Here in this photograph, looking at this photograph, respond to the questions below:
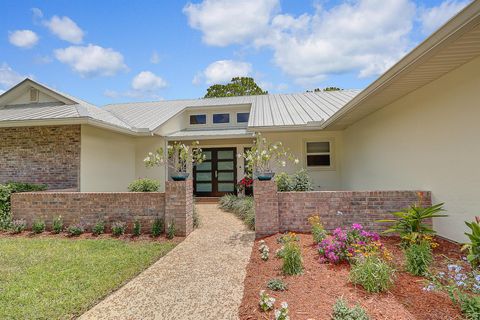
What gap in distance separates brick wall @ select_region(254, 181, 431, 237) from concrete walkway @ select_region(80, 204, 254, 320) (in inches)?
34.0

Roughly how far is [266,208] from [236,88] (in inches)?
1082

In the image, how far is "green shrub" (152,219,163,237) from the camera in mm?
6527

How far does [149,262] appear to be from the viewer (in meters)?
4.83

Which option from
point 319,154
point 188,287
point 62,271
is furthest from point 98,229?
point 319,154

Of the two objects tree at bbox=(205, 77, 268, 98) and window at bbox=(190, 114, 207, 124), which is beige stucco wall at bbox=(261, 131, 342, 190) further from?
tree at bbox=(205, 77, 268, 98)

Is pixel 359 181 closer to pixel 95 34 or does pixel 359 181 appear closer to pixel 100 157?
pixel 100 157

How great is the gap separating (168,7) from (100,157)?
5808mm

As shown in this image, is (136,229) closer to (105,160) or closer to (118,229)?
(118,229)

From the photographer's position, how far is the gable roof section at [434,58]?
3071mm

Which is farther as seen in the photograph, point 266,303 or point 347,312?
point 266,303

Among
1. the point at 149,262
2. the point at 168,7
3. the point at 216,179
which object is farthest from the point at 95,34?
the point at 149,262

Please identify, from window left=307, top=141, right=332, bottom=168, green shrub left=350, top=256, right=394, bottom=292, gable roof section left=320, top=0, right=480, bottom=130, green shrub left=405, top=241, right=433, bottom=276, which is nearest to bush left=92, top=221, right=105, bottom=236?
green shrub left=350, top=256, right=394, bottom=292

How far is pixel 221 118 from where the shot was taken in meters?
14.7

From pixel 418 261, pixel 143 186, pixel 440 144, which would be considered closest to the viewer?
pixel 418 261
